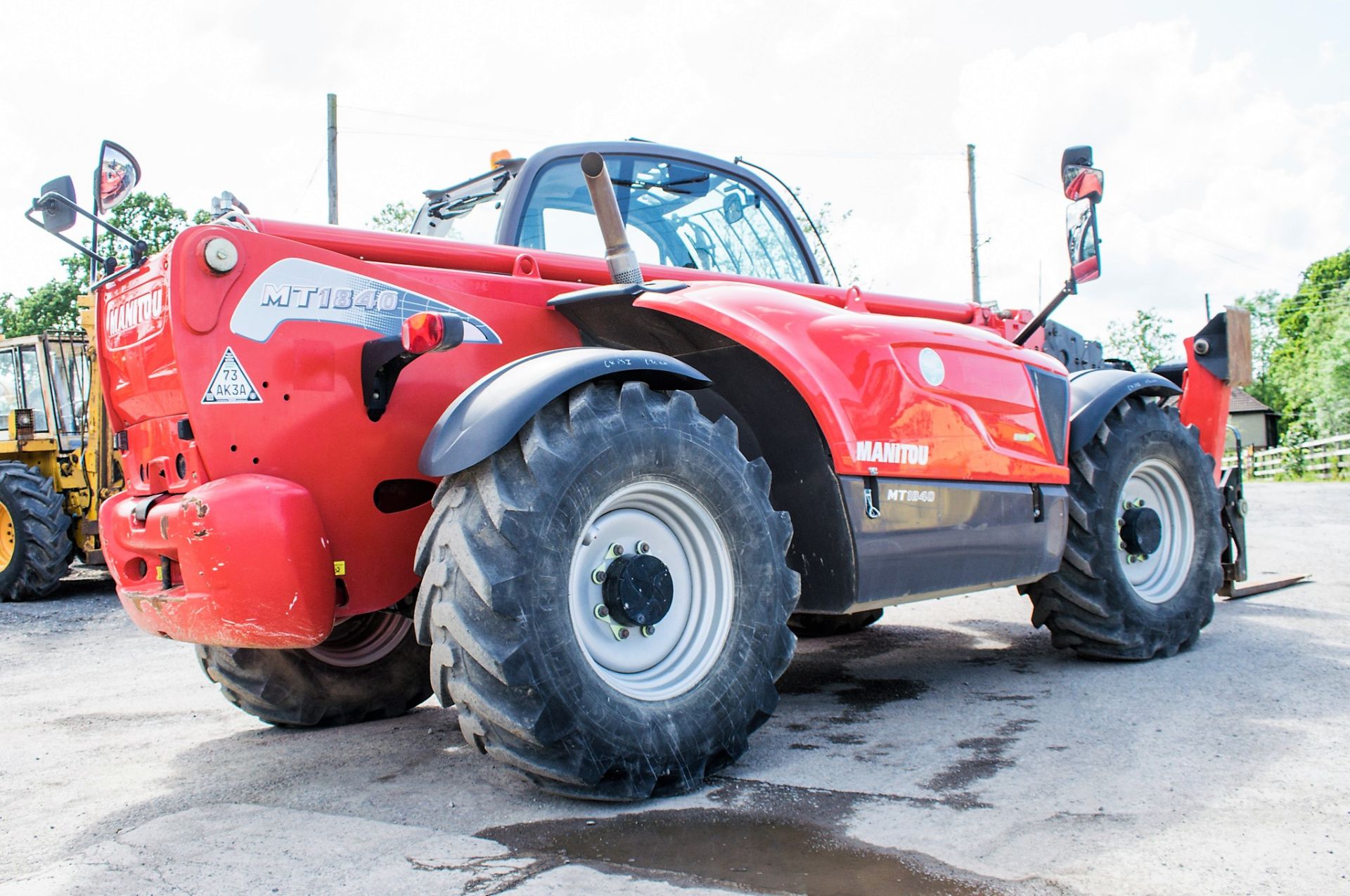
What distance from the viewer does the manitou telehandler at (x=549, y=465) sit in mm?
3145

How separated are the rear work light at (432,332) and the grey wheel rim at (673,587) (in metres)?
0.66

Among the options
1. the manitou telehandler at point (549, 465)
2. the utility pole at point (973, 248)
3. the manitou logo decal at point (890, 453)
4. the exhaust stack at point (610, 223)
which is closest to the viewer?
the manitou telehandler at point (549, 465)

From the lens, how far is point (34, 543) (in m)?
10.9

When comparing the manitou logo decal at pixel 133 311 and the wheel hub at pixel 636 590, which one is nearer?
the wheel hub at pixel 636 590

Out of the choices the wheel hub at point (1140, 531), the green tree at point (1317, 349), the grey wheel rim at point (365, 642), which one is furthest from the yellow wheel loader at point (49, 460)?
the green tree at point (1317, 349)

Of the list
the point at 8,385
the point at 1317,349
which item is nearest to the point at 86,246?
the point at 8,385

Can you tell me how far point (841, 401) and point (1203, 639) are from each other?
3150 mm

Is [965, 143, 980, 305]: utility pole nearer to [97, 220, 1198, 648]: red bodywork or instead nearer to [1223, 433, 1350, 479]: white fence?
[1223, 433, 1350, 479]: white fence

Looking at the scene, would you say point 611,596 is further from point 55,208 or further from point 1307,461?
point 1307,461

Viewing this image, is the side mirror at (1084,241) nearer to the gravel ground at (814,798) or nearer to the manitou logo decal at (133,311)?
the gravel ground at (814,798)

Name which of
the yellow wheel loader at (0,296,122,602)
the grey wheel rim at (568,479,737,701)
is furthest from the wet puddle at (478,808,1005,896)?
the yellow wheel loader at (0,296,122,602)

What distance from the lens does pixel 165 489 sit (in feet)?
11.8

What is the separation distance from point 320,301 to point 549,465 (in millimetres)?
968

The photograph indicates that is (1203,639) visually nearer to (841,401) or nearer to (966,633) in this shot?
(966,633)
